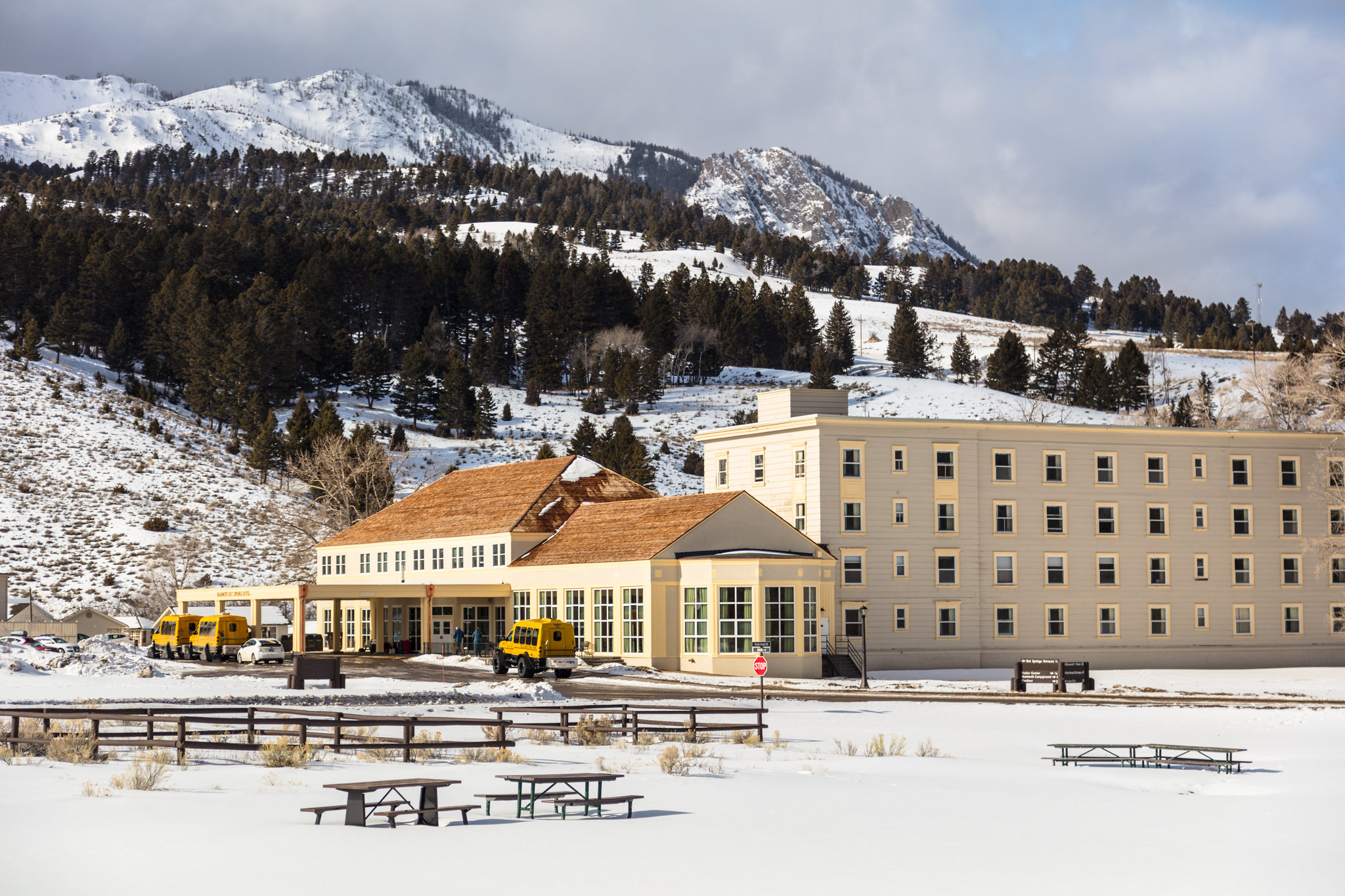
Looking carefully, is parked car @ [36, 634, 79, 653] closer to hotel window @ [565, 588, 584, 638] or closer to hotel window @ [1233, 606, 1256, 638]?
hotel window @ [565, 588, 584, 638]

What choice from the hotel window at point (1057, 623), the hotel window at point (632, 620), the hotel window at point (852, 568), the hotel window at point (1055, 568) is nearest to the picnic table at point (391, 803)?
the hotel window at point (632, 620)

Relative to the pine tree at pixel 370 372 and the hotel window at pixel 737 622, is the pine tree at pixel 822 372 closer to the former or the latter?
the pine tree at pixel 370 372

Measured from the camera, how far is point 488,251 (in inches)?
7530

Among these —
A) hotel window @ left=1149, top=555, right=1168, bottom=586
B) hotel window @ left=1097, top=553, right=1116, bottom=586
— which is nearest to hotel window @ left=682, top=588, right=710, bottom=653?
hotel window @ left=1097, top=553, right=1116, bottom=586

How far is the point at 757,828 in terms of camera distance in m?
18.2

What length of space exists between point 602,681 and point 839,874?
Result: 36338mm

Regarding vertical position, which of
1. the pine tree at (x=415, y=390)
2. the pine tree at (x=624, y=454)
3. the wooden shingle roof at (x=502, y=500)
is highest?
the pine tree at (x=415, y=390)

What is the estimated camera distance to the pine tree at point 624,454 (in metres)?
108

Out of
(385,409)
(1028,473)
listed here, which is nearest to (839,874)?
(1028,473)

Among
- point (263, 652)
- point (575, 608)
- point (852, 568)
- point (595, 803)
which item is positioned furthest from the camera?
point (263, 652)

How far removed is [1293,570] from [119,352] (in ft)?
344

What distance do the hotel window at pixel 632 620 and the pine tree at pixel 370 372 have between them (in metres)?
94.8

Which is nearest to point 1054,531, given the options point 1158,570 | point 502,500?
point 1158,570

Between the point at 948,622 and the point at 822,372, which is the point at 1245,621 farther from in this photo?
the point at 822,372
